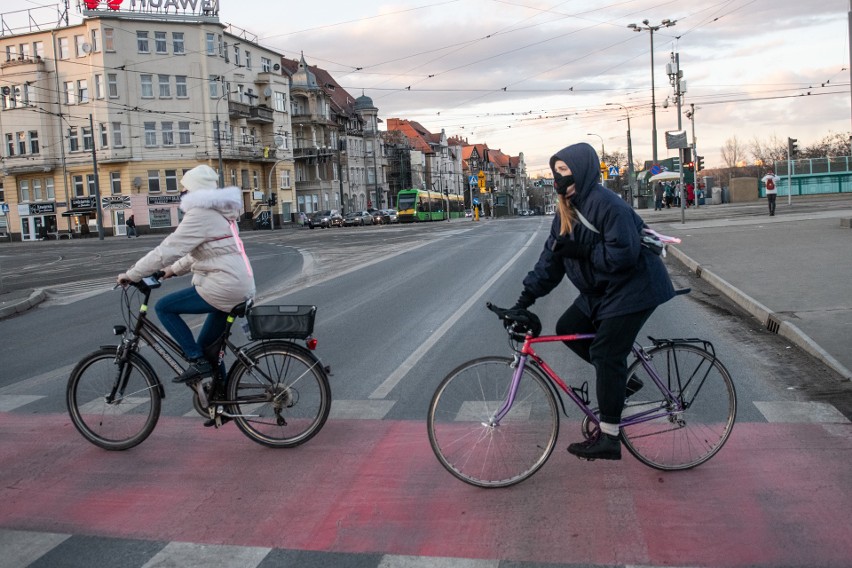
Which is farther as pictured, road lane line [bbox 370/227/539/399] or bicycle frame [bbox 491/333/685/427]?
road lane line [bbox 370/227/539/399]

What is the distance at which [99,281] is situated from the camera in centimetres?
2145

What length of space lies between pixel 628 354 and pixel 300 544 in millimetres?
1989

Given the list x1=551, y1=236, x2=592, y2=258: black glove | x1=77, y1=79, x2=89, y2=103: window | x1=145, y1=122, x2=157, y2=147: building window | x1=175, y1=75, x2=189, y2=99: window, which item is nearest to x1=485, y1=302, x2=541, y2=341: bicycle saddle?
x1=551, y1=236, x2=592, y2=258: black glove

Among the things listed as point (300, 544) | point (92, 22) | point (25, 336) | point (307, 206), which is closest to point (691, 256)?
point (25, 336)

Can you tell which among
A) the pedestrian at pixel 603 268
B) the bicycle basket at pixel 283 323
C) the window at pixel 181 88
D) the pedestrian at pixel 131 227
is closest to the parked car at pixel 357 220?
the window at pixel 181 88

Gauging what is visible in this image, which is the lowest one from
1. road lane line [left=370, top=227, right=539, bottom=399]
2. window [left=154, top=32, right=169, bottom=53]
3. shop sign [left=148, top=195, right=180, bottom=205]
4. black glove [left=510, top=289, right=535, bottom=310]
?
road lane line [left=370, top=227, right=539, bottom=399]

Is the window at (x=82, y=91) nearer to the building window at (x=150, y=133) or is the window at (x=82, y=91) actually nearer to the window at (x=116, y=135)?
the window at (x=116, y=135)

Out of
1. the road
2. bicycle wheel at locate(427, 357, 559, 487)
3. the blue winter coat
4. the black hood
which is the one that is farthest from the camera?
bicycle wheel at locate(427, 357, 559, 487)

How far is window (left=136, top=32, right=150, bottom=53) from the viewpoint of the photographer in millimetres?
66625

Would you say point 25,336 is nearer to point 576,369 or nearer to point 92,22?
point 576,369

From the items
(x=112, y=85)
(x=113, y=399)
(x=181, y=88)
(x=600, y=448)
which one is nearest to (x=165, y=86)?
(x=181, y=88)

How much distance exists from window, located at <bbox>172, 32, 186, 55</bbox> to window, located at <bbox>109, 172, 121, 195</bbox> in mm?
10477

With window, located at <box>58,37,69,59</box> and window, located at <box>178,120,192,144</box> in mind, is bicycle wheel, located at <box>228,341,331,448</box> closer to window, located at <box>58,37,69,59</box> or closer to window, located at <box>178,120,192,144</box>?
window, located at <box>178,120,192,144</box>

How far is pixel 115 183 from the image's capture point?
68375 mm
